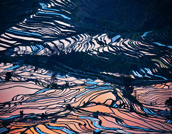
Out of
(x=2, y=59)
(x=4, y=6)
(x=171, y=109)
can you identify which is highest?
(x=4, y=6)

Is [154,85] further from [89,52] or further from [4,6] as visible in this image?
[4,6]

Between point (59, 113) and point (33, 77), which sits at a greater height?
point (33, 77)

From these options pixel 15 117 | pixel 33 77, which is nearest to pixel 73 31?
pixel 33 77

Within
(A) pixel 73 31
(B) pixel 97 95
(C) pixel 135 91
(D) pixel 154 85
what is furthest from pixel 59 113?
(A) pixel 73 31

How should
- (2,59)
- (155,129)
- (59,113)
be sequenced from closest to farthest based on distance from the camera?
(155,129) < (59,113) < (2,59)

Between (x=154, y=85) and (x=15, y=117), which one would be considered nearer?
(x=15, y=117)

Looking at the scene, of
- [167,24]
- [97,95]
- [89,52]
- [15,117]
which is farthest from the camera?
[167,24]

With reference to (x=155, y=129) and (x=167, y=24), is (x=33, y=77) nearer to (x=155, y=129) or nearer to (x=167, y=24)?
(x=155, y=129)
